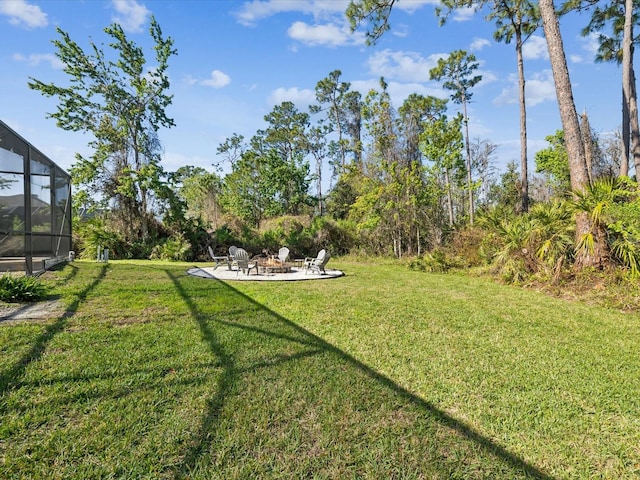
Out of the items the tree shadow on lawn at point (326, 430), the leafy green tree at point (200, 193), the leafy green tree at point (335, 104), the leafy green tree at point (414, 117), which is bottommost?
the tree shadow on lawn at point (326, 430)

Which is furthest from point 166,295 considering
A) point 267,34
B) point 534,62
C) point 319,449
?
point 534,62

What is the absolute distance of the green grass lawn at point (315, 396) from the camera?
2.00 meters

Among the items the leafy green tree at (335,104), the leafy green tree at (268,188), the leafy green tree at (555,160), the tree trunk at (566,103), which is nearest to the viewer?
the tree trunk at (566,103)

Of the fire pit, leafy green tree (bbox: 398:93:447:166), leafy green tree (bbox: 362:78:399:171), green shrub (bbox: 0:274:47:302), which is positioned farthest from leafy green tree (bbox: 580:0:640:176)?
green shrub (bbox: 0:274:47:302)

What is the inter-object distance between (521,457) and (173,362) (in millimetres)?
3069

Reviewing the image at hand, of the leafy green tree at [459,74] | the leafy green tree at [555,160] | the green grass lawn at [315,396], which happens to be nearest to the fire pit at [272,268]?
the green grass lawn at [315,396]

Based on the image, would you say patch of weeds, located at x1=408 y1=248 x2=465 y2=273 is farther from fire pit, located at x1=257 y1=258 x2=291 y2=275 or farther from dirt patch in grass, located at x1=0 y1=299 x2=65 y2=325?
dirt patch in grass, located at x1=0 y1=299 x2=65 y2=325

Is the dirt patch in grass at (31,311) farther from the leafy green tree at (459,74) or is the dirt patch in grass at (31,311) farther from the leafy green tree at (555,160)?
the leafy green tree at (555,160)

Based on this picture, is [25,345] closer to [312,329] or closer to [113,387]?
[113,387]

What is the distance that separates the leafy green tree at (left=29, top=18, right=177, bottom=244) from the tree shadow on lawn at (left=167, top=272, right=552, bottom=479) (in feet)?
59.0

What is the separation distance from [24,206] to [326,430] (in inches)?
376

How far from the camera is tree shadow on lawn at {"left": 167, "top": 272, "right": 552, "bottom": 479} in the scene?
1956mm

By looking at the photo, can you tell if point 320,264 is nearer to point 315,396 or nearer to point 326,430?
point 315,396

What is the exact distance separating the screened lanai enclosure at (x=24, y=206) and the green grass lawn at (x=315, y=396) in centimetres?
412
